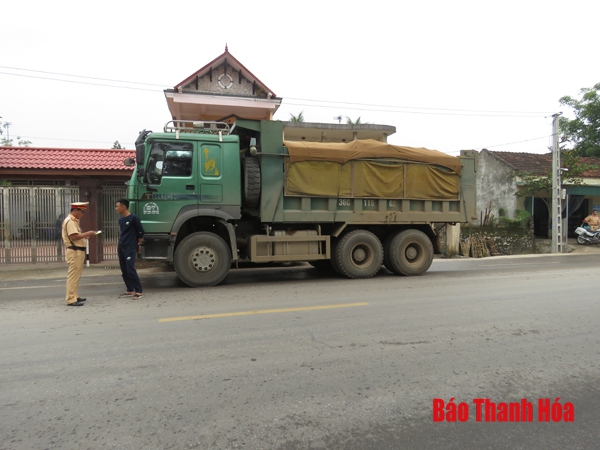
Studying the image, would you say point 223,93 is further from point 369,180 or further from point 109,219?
point 369,180

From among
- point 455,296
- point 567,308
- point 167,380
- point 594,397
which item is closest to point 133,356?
point 167,380

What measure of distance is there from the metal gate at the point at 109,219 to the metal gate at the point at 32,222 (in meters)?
0.85

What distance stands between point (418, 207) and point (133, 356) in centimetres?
709

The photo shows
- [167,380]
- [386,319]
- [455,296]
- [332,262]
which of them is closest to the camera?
[167,380]

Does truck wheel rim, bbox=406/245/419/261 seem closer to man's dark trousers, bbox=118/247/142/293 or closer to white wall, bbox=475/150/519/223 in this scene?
man's dark trousers, bbox=118/247/142/293

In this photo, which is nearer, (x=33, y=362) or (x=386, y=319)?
(x=33, y=362)

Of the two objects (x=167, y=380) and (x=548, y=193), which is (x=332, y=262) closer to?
(x=167, y=380)

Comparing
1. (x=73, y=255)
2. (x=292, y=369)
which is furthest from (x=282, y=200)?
(x=292, y=369)

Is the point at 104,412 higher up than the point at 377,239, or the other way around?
the point at 377,239

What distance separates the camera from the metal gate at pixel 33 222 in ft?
37.3

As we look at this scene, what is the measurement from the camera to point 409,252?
9.48 metres

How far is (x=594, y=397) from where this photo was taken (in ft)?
10.8

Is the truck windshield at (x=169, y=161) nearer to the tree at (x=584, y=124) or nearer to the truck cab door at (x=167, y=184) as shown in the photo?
the truck cab door at (x=167, y=184)

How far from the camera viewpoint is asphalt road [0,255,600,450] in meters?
2.77
